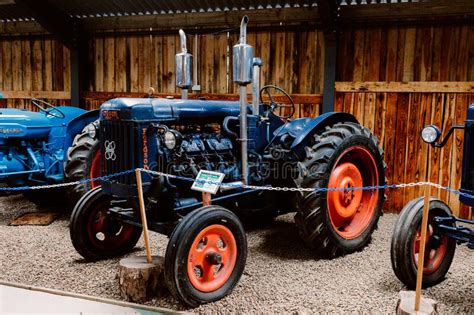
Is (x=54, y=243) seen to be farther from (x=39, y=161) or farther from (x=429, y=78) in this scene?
(x=429, y=78)

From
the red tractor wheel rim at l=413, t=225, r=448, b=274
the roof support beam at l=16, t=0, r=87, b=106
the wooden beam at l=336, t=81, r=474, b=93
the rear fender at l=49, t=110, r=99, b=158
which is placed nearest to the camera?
the red tractor wheel rim at l=413, t=225, r=448, b=274

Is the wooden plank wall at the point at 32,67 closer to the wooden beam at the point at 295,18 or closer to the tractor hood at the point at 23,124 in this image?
the wooden beam at the point at 295,18

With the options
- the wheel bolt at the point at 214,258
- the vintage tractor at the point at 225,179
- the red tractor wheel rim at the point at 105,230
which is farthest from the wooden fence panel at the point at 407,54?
the wheel bolt at the point at 214,258

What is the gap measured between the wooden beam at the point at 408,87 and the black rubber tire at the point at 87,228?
11.0ft

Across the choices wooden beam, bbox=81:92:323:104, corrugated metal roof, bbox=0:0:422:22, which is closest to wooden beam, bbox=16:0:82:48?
corrugated metal roof, bbox=0:0:422:22

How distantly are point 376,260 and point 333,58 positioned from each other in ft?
9.03

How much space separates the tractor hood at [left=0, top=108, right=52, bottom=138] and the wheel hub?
354 centimetres

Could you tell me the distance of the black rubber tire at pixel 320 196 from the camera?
12.8 ft

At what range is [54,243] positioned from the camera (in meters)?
4.41

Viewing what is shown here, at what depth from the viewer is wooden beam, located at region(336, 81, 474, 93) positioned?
5406mm

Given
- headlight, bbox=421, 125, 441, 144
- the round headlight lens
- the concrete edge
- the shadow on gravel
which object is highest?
headlight, bbox=421, 125, 441, 144

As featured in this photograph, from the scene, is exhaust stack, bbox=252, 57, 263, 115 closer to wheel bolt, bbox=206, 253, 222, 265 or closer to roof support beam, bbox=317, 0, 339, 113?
wheel bolt, bbox=206, 253, 222, 265

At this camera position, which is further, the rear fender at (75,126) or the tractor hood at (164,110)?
the rear fender at (75,126)

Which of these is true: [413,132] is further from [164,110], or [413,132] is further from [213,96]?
[164,110]
